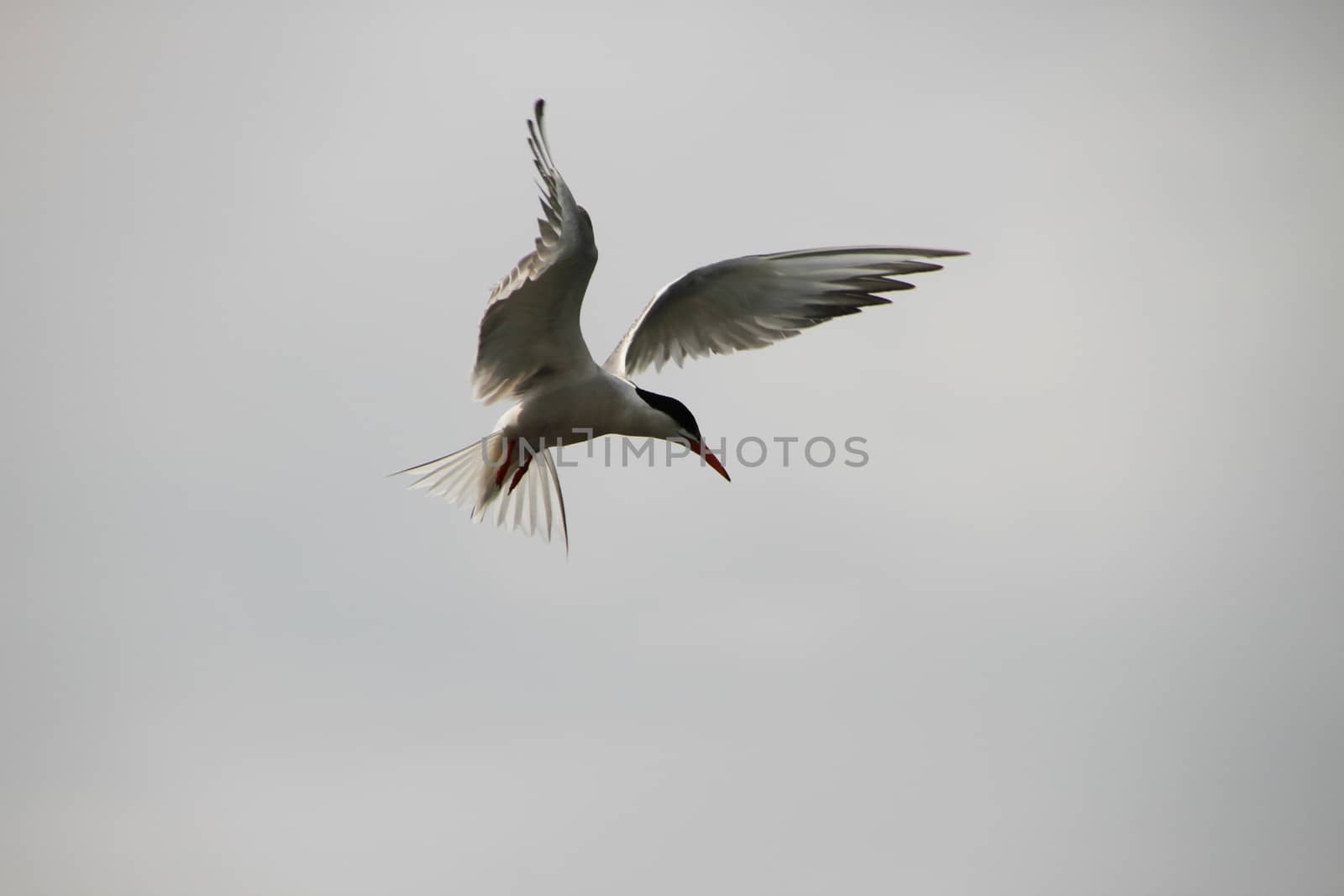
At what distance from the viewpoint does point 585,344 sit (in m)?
8.40

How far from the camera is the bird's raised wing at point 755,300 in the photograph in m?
8.27

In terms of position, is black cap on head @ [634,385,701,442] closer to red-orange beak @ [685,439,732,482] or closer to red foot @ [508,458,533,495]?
red-orange beak @ [685,439,732,482]

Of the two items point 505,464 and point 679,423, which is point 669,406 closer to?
point 679,423

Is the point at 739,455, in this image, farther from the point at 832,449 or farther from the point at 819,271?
the point at 819,271

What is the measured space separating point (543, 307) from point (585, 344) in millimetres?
548

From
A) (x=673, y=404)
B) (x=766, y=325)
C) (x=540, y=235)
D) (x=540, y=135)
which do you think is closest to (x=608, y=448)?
(x=673, y=404)

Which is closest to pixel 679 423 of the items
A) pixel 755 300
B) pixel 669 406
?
pixel 669 406

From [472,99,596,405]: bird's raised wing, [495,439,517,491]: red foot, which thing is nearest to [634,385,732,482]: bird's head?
[472,99,596,405]: bird's raised wing

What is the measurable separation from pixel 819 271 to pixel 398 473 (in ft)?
9.63

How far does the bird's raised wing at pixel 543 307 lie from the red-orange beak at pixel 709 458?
0.86m

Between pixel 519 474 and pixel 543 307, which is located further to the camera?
pixel 519 474

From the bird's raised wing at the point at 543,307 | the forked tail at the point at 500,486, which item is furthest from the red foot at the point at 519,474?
the bird's raised wing at the point at 543,307

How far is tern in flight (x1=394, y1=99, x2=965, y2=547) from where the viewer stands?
7875 mm

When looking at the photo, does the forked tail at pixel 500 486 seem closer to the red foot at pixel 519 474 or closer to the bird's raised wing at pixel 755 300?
the red foot at pixel 519 474
